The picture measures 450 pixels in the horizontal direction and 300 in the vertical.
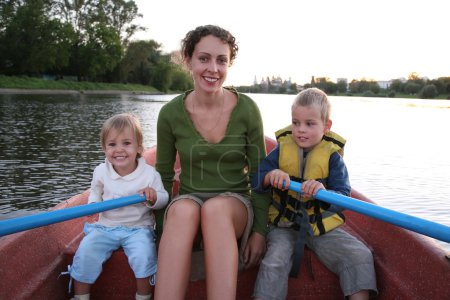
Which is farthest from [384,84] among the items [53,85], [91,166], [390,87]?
[91,166]

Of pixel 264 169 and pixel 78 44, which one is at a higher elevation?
pixel 78 44

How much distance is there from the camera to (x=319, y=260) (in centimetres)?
193

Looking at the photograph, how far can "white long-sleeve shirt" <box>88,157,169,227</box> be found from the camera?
207 centimetres

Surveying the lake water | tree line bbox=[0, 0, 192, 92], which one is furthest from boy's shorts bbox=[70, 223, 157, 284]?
tree line bbox=[0, 0, 192, 92]

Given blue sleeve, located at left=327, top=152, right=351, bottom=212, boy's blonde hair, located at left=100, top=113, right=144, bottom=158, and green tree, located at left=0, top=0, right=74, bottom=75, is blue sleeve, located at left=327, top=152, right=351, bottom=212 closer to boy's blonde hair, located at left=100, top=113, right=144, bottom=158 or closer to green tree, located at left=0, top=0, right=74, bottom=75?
boy's blonde hair, located at left=100, top=113, right=144, bottom=158

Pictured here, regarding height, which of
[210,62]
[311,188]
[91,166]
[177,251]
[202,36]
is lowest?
[91,166]

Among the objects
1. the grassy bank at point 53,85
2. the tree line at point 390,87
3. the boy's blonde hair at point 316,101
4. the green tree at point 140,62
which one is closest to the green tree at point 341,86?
the tree line at point 390,87

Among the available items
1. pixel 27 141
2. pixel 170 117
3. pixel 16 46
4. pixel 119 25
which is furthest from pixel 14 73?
pixel 170 117

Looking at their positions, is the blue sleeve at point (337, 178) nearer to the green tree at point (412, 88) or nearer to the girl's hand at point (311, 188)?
the girl's hand at point (311, 188)

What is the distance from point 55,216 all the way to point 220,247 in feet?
2.04

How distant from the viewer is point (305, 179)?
2059 mm

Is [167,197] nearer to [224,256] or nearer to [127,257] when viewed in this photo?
[127,257]

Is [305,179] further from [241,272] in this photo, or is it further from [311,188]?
[241,272]

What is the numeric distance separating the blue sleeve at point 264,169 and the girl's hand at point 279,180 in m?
0.08
